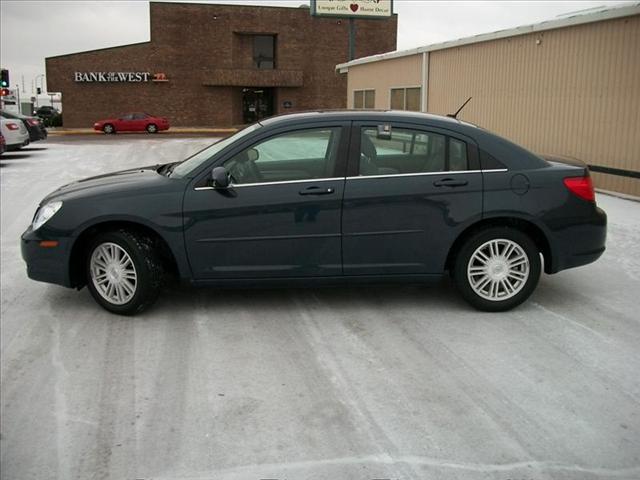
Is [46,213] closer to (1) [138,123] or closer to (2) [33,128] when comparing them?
(2) [33,128]

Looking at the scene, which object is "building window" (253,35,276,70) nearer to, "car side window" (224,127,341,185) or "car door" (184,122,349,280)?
"car side window" (224,127,341,185)

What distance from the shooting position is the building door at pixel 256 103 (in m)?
51.0

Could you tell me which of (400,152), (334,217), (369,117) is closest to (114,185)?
(334,217)

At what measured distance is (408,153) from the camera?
5633 mm

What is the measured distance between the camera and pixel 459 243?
5.63 meters

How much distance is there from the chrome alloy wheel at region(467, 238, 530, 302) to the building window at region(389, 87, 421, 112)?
632 inches

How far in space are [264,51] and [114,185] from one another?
46.2m

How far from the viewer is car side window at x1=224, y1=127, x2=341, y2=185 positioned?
18.1ft

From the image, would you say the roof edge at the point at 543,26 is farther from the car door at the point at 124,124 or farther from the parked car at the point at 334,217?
the car door at the point at 124,124

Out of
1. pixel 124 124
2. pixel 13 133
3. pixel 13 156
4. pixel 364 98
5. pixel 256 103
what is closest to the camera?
pixel 13 156

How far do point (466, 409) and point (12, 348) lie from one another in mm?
3066

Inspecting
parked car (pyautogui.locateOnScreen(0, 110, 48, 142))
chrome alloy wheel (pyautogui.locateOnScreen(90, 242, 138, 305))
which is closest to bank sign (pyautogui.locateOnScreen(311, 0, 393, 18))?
parked car (pyautogui.locateOnScreen(0, 110, 48, 142))

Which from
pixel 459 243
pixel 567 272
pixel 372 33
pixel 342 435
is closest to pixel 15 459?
pixel 342 435

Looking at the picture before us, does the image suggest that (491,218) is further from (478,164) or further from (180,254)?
(180,254)
